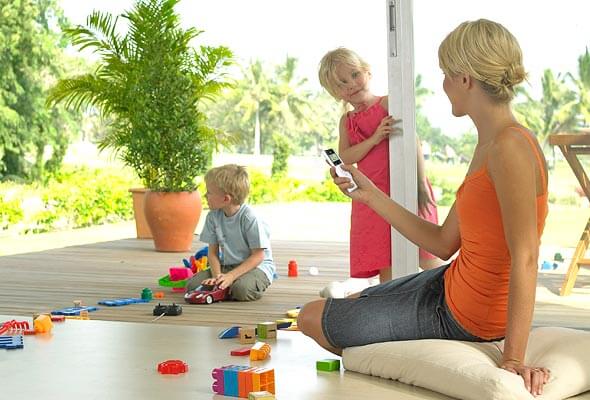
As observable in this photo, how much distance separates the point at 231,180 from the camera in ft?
17.2

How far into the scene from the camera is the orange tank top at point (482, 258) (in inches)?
113

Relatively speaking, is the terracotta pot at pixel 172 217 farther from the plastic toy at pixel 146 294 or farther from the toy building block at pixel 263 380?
the toy building block at pixel 263 380

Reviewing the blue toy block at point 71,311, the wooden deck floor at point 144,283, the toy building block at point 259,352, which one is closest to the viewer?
the toy building block at point 259,352

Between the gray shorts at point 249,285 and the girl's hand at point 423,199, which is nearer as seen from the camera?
the girl's hand at point 423,199

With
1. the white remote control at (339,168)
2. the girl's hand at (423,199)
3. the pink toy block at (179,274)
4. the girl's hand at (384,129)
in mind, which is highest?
the girl's hand at (384,129)

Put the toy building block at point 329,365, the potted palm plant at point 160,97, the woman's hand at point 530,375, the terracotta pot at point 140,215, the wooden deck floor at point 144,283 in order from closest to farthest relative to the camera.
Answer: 1. the woman's hand at point 530,375
2. the toy building block at point 329,365
3. the wooden deck floor at point 144,283
4. the potted palm plant at point 160,97
5. the terracotta pot at point 140,215

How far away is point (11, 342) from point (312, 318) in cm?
110

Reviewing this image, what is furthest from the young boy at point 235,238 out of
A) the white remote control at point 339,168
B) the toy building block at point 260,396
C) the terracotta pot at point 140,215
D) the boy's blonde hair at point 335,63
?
the terracotta pot at point 140,215

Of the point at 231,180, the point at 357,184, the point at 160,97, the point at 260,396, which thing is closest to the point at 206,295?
the point at 231,180

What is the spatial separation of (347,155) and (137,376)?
1.64 m

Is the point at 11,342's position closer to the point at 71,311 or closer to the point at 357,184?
the point at 71,311

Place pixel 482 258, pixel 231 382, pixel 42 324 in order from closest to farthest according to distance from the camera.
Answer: pixel 482 258 < pixel 231 382 < pixel 42 324

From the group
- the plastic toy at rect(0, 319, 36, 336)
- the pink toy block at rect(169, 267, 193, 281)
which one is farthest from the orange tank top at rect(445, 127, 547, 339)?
the pink toy block at rect(169, 267, 193, 281)

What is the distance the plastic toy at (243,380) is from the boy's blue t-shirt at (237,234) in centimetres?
224
